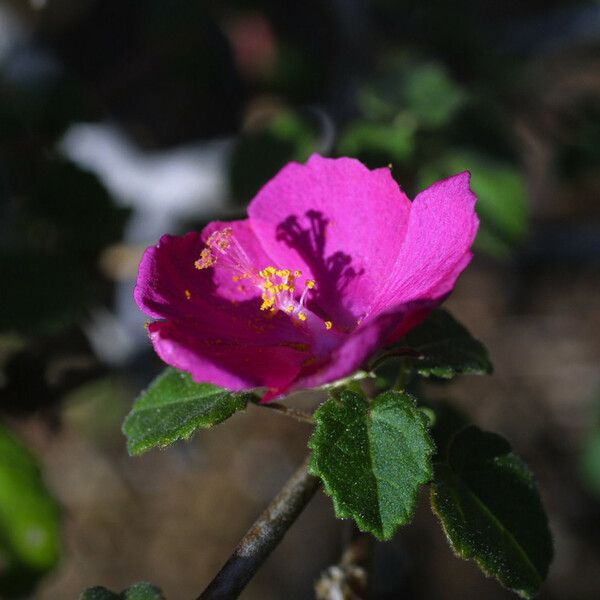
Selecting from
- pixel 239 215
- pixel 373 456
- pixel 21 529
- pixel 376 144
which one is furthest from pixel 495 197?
pixel 21 529

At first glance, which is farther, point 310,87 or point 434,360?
point 310,87

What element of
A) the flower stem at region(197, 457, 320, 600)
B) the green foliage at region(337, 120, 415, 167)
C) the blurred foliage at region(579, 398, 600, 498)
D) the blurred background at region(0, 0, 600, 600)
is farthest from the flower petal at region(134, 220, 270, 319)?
the blurred foliage at region(579, 398, 600, 498)

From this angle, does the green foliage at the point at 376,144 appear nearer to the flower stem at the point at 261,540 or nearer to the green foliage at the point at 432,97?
the green foliage at the point at 432,97

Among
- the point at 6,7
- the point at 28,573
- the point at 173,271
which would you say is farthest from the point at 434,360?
the point at 6,7

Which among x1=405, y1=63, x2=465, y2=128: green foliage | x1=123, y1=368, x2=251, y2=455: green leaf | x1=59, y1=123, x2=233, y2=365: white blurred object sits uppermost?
x1=123, y1=368, x2=251, y2=455: green leaf

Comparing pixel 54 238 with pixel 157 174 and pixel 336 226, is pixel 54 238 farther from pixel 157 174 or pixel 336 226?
pixel 336 226

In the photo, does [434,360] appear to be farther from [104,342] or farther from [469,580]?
[469,580]

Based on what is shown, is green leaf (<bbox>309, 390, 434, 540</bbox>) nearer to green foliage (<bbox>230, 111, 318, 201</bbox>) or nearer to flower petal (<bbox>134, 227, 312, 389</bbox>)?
flower petal (<bbox>134, 227, 312, 389</bbox>)
